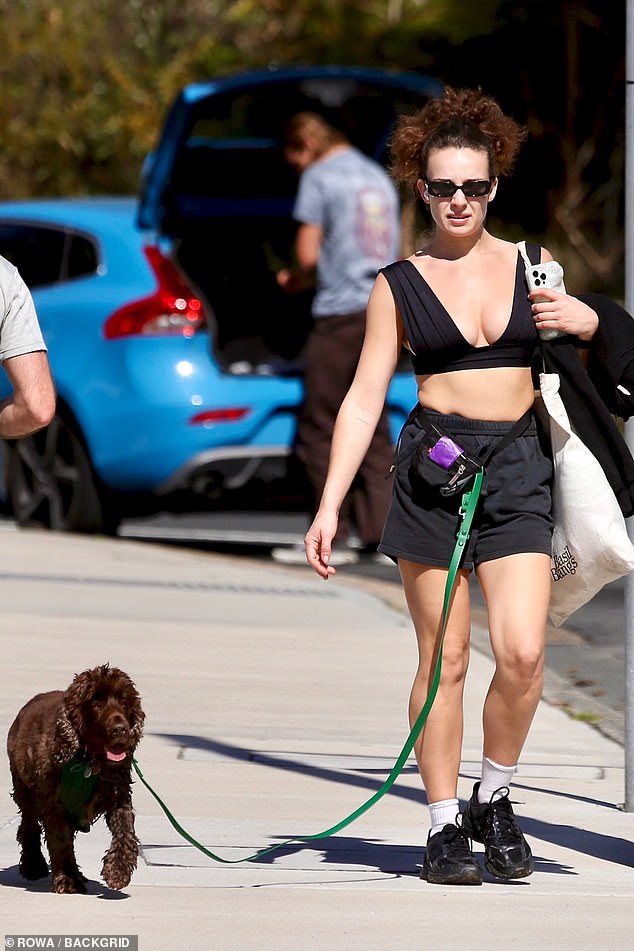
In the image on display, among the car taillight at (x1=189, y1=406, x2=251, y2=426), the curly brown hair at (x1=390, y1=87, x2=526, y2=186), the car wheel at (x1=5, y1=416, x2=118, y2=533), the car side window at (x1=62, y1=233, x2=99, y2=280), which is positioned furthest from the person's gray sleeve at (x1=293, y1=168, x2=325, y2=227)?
the curly brown hair at (x1=390, y1=87, x2=526, y2=186)

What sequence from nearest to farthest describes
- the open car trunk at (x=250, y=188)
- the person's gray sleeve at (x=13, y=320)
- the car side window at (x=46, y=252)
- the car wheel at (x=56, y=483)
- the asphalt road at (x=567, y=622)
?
the person's gray sleeve at (x=13, y=320) → the asphalt road at (x=567, y=622) → the open car trunk at (x=250, y=188) → the car wheel at (x=56, y=483) → the car side window at (x=46, y=252)

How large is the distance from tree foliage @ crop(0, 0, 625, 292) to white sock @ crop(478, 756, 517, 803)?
Result: 15.5 m

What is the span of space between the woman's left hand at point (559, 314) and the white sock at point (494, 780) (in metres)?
1.04

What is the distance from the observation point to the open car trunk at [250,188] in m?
11.0

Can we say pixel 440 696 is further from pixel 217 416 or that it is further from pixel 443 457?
pixel 217 416

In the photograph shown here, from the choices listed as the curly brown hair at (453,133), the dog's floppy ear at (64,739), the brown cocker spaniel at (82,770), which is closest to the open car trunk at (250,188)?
the curly brown hair at (453,133)

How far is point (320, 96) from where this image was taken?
38.1ft

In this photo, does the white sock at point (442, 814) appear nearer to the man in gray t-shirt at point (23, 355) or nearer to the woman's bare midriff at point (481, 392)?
the woman's bare midriff at point (481, 392)

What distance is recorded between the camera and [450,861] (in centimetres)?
500

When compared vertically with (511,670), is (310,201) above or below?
below

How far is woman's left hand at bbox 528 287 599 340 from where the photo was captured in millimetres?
5035

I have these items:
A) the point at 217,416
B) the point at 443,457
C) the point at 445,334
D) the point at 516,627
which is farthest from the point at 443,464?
the point at 217,416

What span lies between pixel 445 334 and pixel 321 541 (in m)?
0.56

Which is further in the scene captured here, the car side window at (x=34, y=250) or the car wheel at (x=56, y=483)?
the car side window at (x=34, y=250)
